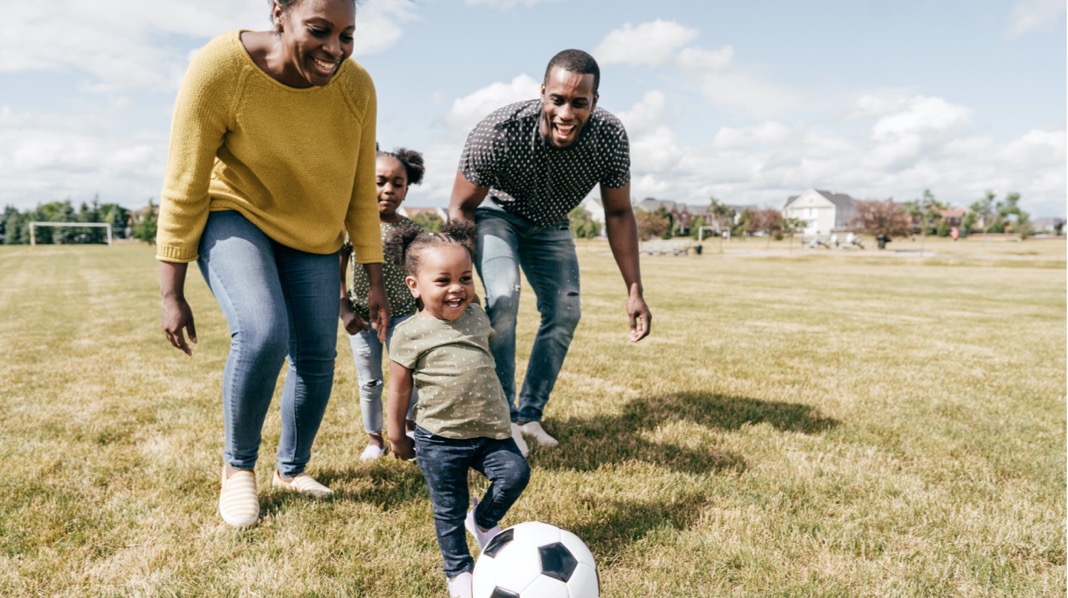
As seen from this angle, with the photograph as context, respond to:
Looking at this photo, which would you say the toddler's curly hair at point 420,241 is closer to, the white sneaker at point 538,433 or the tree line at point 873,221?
the white sneaker at point 538,433

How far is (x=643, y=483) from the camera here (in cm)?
358


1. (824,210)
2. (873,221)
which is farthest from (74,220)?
(824,210)

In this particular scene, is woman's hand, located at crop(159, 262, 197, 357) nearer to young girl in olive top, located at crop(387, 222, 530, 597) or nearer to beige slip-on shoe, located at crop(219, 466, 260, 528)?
beige slip-on shoe, located at crop(219, 466, 260, 528)

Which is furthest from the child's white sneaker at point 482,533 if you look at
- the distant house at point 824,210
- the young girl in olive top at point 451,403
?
the distant house at point 824,210

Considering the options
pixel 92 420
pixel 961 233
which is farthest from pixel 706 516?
pixel 961 233

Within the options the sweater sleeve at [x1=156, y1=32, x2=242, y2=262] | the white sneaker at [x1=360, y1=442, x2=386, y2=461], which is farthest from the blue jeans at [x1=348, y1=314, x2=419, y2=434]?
the sweater sleeve at [x1=156, y1=32, x2=242, y2=262]

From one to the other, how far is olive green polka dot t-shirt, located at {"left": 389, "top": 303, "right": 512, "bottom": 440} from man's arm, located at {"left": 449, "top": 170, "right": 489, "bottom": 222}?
4.52 ft

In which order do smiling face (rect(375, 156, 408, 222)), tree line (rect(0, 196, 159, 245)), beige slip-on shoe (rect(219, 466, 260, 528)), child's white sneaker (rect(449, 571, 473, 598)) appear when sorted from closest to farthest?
child's white sneaker (rect(449, 571, 473, 598)) < beige slip-on shoe (rect(219, 466, 260, 528)) < smiling face (rect(375, 156, 408, 222)) < tree line (rect(0, 196, 159, 245))

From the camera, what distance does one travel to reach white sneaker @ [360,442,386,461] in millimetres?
4027

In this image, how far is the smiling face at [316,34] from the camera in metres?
2.55

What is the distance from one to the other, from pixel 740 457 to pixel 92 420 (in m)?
4.64

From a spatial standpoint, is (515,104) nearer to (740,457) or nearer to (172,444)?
(740,457)

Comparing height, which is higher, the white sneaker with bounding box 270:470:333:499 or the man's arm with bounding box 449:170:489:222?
the man's arm with bounding box 449:170:489:222

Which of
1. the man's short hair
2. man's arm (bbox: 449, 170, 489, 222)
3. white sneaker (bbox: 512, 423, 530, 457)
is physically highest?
the man's short hair
